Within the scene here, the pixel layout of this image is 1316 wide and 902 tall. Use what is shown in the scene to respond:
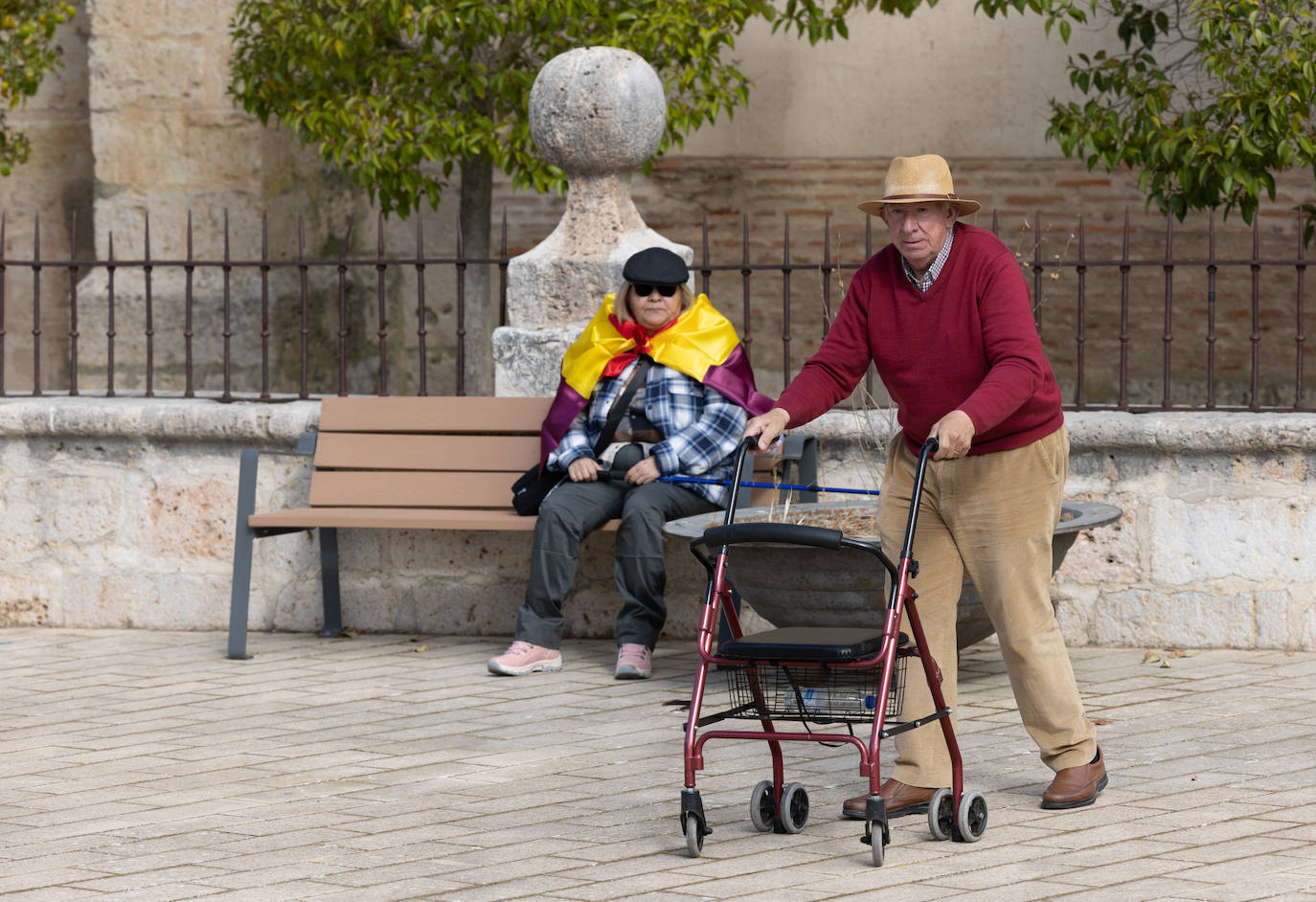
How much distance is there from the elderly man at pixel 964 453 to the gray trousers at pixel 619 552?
1851 mm

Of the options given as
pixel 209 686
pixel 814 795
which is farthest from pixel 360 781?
pixel 209 686

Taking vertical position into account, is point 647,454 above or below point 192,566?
above

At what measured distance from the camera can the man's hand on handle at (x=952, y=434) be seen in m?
3.83

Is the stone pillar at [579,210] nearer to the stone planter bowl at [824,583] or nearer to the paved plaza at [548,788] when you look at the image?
the paved plaza at [548,788]

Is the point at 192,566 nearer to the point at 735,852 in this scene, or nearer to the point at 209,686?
the point at 209,686

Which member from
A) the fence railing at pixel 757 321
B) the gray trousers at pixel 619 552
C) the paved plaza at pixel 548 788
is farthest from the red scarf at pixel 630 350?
the fence railing at pixel 757 321

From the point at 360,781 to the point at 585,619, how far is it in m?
2.27

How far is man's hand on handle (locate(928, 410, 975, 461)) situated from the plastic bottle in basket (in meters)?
0.55

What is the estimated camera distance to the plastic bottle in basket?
156 inches

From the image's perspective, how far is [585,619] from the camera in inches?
274

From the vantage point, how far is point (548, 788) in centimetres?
466

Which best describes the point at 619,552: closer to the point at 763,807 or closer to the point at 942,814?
the point at 763,807

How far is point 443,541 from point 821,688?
10.7 feet

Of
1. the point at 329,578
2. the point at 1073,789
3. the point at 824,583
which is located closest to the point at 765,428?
the point at 1073,789
